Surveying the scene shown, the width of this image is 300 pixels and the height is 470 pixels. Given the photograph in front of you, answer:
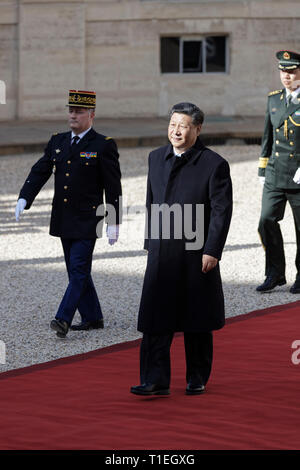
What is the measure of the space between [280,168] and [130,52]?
1507cm

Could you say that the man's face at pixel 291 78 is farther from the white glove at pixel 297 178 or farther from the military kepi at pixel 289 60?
the white glove at pixel 297 178

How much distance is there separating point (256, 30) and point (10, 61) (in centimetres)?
508

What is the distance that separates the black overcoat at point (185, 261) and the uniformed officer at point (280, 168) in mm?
3107

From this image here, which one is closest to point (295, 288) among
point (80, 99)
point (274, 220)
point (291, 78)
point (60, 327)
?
point (274, 220)

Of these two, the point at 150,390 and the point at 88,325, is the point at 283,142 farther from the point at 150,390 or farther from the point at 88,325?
the point at 150,390

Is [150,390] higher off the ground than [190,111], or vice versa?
[190,111]

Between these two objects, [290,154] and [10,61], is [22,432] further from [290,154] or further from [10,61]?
[10,61]

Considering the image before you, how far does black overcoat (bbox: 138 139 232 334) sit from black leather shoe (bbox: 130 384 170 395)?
28cm

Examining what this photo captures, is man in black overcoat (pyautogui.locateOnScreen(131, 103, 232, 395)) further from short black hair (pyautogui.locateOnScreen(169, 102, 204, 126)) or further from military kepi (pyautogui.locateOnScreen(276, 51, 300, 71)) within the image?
military kepi (pyautogui.locateOnScreen(276, 51, 300, 71))

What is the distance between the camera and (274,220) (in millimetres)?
9352

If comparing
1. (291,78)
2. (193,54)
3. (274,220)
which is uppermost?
(193,54)
